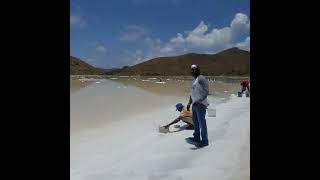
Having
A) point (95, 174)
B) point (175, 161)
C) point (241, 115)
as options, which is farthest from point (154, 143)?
point (241, 115)

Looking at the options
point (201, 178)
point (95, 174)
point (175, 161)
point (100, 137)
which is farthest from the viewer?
point (100, 137)

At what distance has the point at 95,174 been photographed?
203 inches
